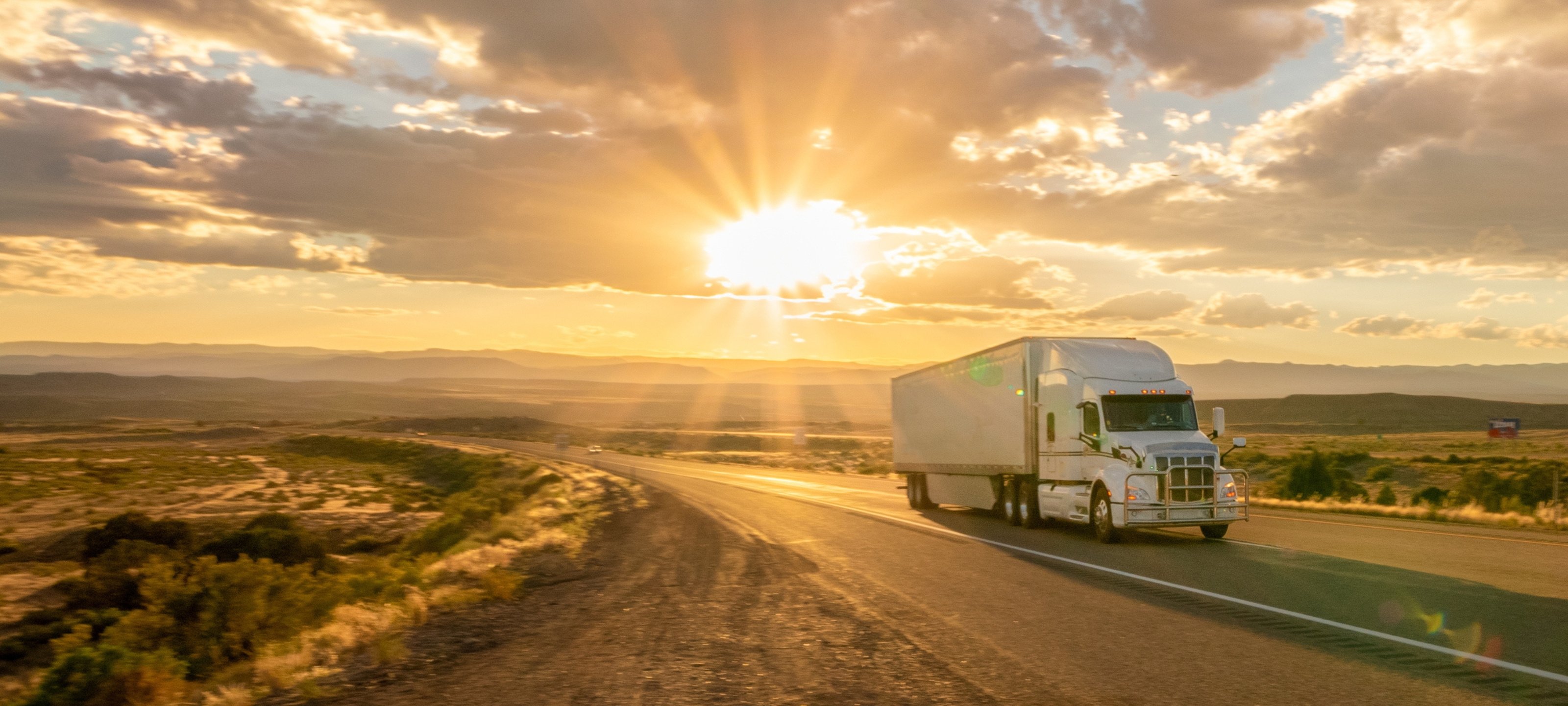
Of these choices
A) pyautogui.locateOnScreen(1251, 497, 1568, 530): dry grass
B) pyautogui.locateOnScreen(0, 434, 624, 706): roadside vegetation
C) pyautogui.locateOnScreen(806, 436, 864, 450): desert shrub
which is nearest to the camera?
pyautogui.locateOnScreen(0, 434, 624, 706): roadside vegetation

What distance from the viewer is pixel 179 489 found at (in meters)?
60.0

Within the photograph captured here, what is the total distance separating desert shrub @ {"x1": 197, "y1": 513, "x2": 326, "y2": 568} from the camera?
31.9 metres

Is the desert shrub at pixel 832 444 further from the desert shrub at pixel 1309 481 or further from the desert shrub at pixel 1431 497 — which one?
the desert shrub at pixel 1431 497

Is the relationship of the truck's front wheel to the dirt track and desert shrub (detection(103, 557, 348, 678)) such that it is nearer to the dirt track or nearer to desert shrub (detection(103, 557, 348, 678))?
the dirt track

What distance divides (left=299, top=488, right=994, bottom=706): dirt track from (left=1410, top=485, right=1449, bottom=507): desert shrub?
24.1m

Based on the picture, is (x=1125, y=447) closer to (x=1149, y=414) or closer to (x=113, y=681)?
(x=1149, y=414)

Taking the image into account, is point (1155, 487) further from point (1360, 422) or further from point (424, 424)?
point (424, 424)

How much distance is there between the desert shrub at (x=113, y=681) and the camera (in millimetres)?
7703

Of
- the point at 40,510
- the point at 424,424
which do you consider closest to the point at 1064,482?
the point at 40,510

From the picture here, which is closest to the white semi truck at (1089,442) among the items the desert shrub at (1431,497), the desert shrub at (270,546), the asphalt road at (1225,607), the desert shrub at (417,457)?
the asphalt road at (1225,607)

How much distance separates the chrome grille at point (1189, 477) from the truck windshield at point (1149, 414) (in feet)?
3.65

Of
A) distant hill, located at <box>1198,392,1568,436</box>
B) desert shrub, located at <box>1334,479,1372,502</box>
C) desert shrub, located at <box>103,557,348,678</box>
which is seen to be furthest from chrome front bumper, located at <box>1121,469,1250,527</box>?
distant hill, located at <box>1198,392,1568,436</box>

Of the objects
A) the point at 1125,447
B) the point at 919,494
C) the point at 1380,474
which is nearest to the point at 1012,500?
the point at 1125,447

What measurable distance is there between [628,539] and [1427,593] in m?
14.0
